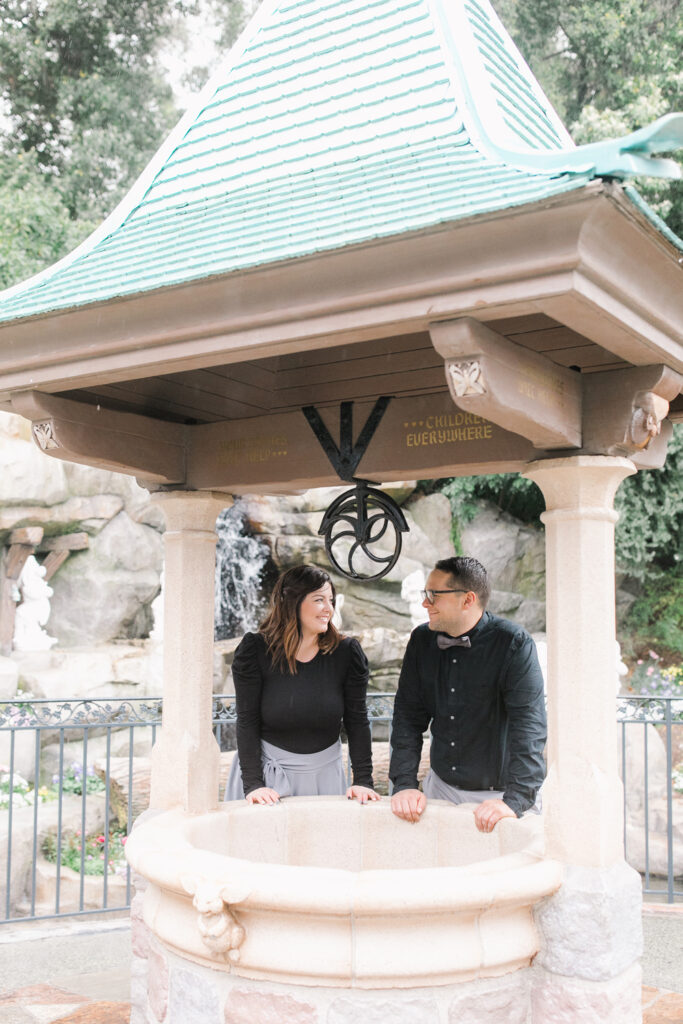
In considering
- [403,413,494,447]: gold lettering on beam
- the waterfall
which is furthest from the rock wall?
[403,413,494,447]: gold lettering on beam

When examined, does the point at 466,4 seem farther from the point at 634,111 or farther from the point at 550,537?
the point at 634,111

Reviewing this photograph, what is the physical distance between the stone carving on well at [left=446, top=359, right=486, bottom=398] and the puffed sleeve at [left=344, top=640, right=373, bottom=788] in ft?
5.34

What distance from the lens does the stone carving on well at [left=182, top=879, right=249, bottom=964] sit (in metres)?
2.47

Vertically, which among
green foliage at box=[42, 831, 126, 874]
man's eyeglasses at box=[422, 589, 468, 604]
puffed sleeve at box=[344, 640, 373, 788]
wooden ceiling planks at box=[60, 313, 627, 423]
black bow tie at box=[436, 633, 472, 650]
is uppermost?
wooden ceiling planks at box=[60, 313, 627, 423]

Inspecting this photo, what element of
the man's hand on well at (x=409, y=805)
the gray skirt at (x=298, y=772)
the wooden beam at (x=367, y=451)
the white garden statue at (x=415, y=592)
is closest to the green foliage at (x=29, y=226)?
the white garden statue at (x=415, y=592)

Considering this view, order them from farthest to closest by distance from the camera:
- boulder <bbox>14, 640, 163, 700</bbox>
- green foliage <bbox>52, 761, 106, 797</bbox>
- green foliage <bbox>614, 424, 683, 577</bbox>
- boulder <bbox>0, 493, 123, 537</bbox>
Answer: green foliage <bbox>614, 424, 683, 577</bbox>
boulder <bbox>0, 493, 123, 537</bbox>
boulder <bbox>14, 640, 163, 700</bbox>
green foliage <bbox>52, 761, 106, 797</bbox>

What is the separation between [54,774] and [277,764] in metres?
7.23

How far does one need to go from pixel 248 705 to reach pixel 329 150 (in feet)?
6.59

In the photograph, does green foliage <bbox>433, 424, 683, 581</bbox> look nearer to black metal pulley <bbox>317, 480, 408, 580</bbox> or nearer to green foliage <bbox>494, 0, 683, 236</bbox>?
green foliage <bbox>494, 0, 683, 236</bbox>

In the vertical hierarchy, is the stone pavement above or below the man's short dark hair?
below

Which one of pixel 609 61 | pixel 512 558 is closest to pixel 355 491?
pixel 512 558

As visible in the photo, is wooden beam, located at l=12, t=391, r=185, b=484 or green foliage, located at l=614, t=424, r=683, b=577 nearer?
wooden beam, located at l=12, t=391, r=185, b=484

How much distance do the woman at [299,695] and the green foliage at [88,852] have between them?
486 cm

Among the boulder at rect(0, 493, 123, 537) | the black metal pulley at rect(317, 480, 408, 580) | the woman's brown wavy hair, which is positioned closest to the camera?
the black metal pulley at rect(317, 480, 408, 580)
